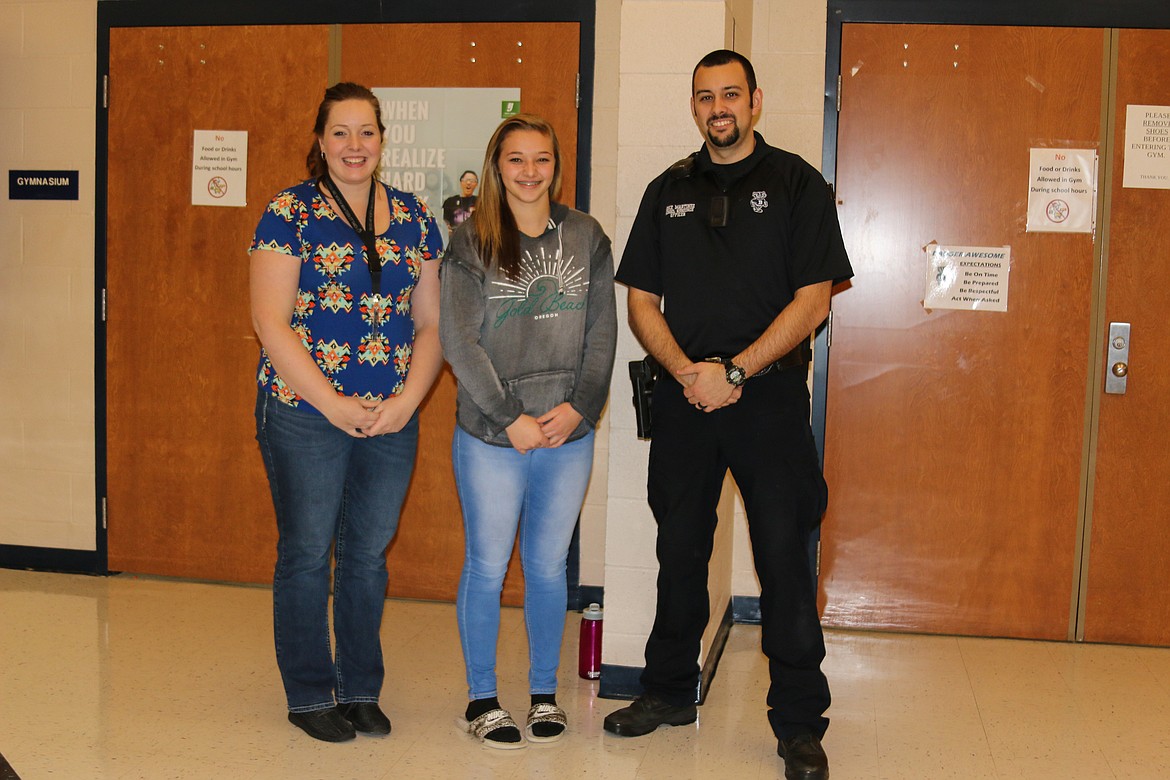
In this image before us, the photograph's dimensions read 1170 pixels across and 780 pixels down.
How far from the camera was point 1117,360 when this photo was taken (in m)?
3.88

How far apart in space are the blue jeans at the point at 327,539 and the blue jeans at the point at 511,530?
217mm

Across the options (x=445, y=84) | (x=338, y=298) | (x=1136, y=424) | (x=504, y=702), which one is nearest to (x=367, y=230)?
(x=338, y=298)

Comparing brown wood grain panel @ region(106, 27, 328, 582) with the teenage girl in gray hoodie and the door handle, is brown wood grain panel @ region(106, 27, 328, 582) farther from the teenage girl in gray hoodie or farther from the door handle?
the door handle

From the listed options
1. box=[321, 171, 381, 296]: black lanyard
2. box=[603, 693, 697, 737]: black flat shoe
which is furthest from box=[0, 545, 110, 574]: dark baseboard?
box=[603, 693, 697, 737]: black flat shoe

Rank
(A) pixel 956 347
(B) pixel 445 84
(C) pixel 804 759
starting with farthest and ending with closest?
(B) pixel 445 84 < (A) pixel 956 347 < (C) pixel 804 759

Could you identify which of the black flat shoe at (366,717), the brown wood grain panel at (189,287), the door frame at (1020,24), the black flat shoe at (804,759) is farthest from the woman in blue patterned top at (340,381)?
the door frame at (1020,24)

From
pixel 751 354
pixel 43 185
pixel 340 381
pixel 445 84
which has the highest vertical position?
pixel 445 84

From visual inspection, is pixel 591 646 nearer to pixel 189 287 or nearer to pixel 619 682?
pixel 619 682

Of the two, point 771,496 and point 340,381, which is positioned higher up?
point 340,381

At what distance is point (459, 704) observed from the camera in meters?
3.21

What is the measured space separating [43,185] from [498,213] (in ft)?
8.49

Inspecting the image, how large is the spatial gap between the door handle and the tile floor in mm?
916

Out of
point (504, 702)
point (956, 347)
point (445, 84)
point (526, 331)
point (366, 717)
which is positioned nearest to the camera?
point (526, 331)

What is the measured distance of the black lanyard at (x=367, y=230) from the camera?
2.80 meters
